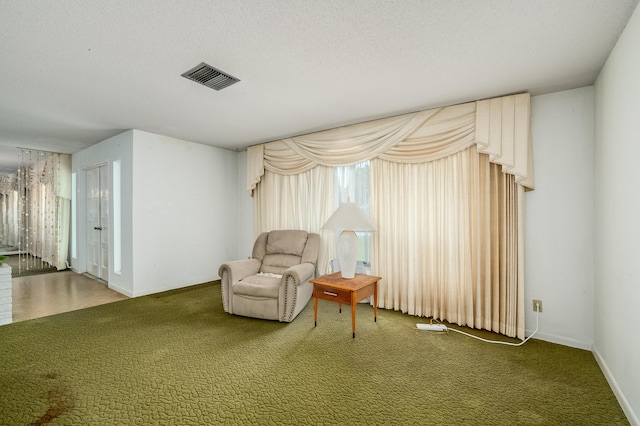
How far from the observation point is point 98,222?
5.21 metres

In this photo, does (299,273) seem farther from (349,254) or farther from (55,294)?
(55,294)

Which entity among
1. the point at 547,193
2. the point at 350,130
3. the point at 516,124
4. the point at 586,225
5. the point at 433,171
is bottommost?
the point at 586,225

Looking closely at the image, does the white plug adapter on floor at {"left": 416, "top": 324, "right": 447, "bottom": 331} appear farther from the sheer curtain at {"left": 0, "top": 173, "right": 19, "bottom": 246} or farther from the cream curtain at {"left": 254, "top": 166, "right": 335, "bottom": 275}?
the sheer curtain at {"left": 0, "top": 173, "right": 19, "bottom": 246}

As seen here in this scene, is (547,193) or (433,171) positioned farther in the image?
(433,171)

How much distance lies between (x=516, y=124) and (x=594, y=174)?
77cm

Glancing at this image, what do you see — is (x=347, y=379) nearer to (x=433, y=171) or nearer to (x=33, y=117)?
(x=433, y=171)

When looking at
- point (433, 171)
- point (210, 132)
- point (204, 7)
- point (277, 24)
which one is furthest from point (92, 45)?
point (433, 171)

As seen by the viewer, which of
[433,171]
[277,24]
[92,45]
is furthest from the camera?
[433,171]

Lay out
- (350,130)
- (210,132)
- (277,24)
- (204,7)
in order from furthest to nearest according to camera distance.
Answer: (210,132)
(350,130)
(277,24)
(204,7)

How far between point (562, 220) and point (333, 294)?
227 centimetres

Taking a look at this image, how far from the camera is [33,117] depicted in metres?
3.60

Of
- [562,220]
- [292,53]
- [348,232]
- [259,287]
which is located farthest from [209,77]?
[562,220]

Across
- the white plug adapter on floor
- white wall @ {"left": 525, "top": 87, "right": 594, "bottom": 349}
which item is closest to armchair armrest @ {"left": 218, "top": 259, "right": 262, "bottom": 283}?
the white plug adapter on floor

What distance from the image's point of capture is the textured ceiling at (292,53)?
1.73 m
